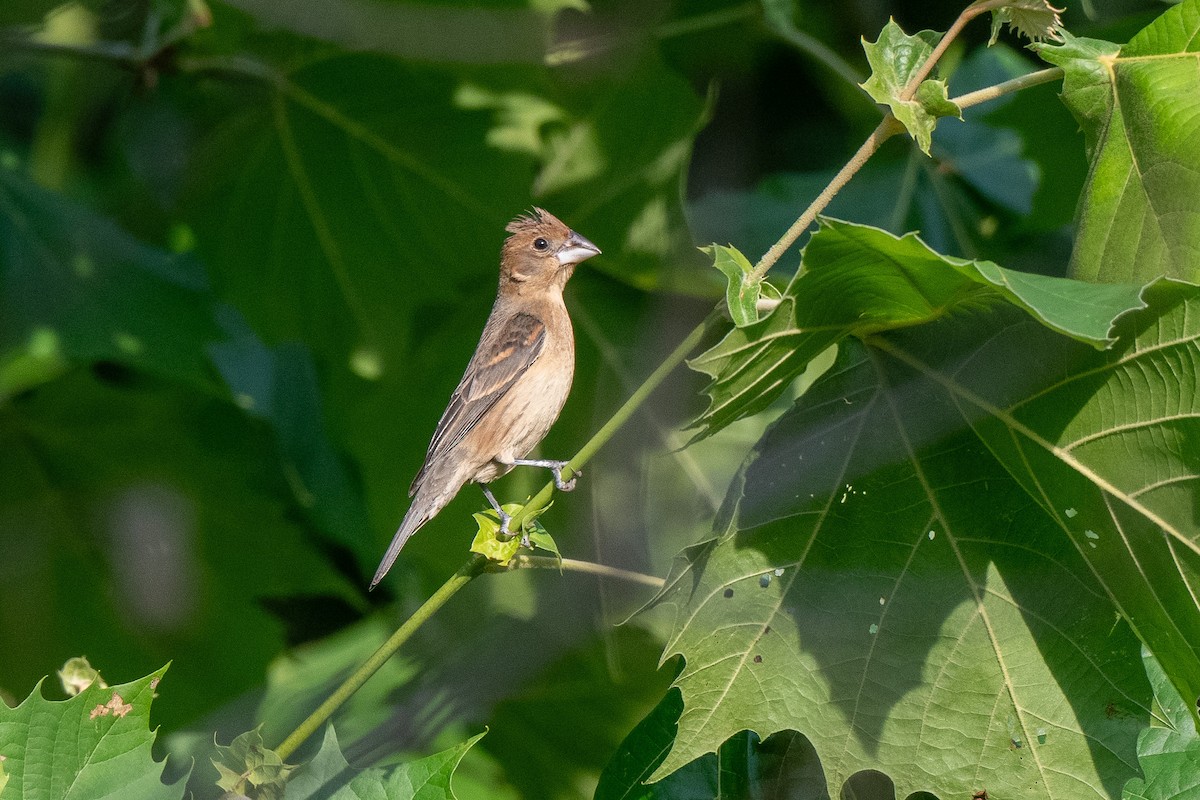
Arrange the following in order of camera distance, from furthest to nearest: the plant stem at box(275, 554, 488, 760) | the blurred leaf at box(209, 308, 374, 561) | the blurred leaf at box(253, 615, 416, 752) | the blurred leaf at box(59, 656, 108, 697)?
the blurred leaf at box(209, 308, 374, 561)
the blurred leaf at box(253, 615, 416, 752)
the blurred leaf at box(59, 656, 108, 697)
the plant stem at box(275, 554, 488, 760)

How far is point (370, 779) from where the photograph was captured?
1699 mm

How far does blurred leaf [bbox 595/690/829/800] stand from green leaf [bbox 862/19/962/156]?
3.65 feet

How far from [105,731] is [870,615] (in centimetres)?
126

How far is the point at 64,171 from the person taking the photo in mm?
3068

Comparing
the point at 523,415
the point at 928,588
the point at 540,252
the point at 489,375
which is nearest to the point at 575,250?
the point at 540,252

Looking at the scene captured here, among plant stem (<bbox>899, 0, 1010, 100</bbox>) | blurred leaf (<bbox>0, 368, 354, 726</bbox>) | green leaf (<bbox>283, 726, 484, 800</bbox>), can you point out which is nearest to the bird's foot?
green leaf (<bbox>283, 726, 484, 800</bbox>)

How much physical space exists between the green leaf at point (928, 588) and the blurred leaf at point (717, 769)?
21 centimetres

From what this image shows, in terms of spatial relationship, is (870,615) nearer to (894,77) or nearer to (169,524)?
(894,77)

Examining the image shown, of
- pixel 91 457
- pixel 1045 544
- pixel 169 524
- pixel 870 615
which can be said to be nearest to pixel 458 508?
pixel 169 524

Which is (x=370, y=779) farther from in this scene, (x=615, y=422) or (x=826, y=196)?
(x=826, y=196)

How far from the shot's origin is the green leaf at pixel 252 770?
1.70 metres

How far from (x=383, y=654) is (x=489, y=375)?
3.77 ft

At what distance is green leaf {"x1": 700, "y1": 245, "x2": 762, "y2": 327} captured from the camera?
156cm

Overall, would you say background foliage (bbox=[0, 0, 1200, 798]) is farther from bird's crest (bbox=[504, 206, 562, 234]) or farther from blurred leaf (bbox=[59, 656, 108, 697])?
blurred leaf (bbox=[59, 656, 108, 697])
